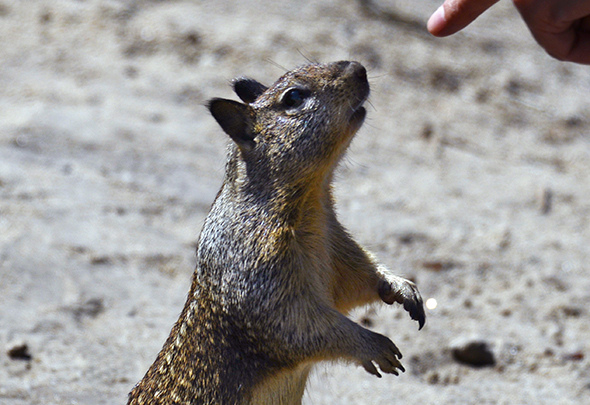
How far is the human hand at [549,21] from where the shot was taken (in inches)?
138

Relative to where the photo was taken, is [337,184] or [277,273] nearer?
[277,273]

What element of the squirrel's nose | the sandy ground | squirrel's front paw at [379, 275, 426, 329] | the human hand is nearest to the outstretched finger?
the human hand

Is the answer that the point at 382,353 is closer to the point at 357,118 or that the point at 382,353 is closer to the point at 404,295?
the point at 404,295

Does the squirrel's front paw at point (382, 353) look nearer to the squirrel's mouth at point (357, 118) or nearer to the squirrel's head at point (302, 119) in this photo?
the squirrel's head at point (302, 119)

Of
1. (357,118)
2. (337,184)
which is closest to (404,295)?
(357,118)

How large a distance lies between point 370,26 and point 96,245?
3906 mm

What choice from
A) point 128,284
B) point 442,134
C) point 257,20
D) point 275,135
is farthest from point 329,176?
point 257,20

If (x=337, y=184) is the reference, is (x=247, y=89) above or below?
above

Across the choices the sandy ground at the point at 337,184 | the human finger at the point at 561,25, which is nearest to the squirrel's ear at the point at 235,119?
the human finger at the point at 561,25

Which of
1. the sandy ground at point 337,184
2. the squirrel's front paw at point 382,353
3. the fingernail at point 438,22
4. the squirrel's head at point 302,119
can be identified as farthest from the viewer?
the sandy ground at point 337,184

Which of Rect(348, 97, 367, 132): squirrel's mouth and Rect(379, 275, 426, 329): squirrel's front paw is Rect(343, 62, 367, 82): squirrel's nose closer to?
Rect(348, 97, 367, 132): squirrel's mouth

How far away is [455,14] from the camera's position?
3.55 meters

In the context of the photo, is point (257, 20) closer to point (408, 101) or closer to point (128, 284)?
point (408, 101)

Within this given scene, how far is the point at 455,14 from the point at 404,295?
1.31 meters
